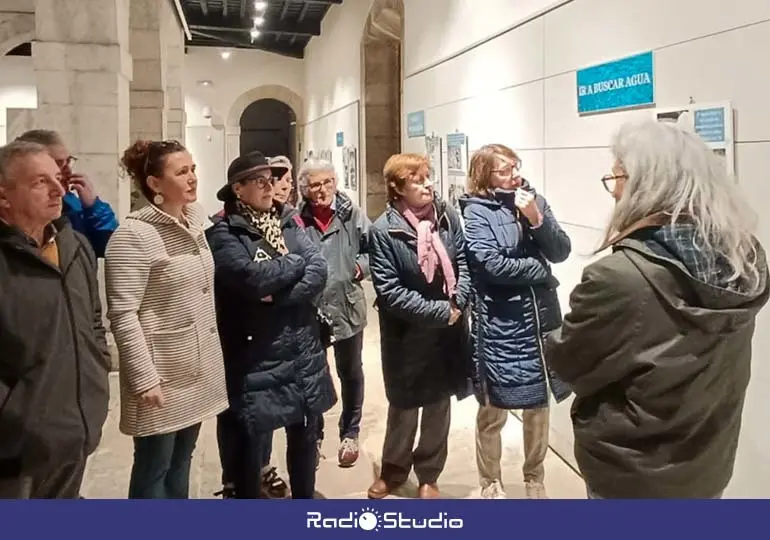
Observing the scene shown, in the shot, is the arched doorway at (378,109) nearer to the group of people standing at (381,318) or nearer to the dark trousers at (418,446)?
the group of people standing at (381,318)

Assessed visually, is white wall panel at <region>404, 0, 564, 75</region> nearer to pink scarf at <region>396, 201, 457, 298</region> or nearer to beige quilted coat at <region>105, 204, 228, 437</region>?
pink scarf at <region>396, 201, 457, 298</region>

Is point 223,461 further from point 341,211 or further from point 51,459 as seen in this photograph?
point 341,211

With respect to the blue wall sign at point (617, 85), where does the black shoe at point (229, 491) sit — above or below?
below

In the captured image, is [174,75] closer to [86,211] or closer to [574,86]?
[574,86]

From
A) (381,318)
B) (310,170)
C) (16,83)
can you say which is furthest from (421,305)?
(16,83)

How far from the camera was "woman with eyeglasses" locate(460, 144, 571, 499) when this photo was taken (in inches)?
87.6

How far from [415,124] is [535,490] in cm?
278

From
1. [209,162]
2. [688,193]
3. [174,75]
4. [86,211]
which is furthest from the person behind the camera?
[174,75]

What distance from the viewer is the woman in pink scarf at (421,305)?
2.26 metres

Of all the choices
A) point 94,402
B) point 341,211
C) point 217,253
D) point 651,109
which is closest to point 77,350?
point 94,402

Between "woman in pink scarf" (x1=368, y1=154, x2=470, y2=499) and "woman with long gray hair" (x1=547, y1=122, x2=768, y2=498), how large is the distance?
0.85 metres

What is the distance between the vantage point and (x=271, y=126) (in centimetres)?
603

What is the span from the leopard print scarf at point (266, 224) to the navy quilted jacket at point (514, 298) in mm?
551

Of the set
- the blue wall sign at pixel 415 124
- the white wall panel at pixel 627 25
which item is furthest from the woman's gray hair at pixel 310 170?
the blue wall sign at pixel 415 124
